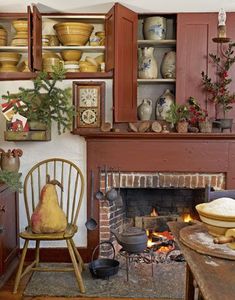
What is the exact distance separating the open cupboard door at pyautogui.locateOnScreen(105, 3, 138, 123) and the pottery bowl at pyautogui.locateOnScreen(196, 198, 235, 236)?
1.92m

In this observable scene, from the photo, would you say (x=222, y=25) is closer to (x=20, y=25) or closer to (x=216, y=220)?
(x=20, y=25)

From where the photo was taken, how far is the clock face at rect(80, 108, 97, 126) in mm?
3521

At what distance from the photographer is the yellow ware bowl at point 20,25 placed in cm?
354

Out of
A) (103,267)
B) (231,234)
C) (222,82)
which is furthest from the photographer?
(222,82)

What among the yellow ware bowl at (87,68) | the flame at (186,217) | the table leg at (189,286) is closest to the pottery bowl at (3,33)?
the yellow ware bowl at (87,68)

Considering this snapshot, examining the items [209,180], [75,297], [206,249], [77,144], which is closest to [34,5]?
[77,144]

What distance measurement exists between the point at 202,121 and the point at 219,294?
2478mm

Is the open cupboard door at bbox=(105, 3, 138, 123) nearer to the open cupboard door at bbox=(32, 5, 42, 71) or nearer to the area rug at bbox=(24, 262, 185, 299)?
the open cupboard door at bbox=(32, 5, 42, 71)

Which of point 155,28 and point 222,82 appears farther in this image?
point 155,28

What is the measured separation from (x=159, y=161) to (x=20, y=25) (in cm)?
171

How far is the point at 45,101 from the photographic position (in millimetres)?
3381

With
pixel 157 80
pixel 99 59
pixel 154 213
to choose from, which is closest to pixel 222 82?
pixel 157 80

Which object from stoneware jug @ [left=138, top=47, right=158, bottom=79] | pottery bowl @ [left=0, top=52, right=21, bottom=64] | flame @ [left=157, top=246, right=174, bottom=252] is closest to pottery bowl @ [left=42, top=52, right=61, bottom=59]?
pottery bowl @ [left=0, top=52, right=21, bottom=64]

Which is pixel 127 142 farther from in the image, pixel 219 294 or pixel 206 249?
pixel 219 294
